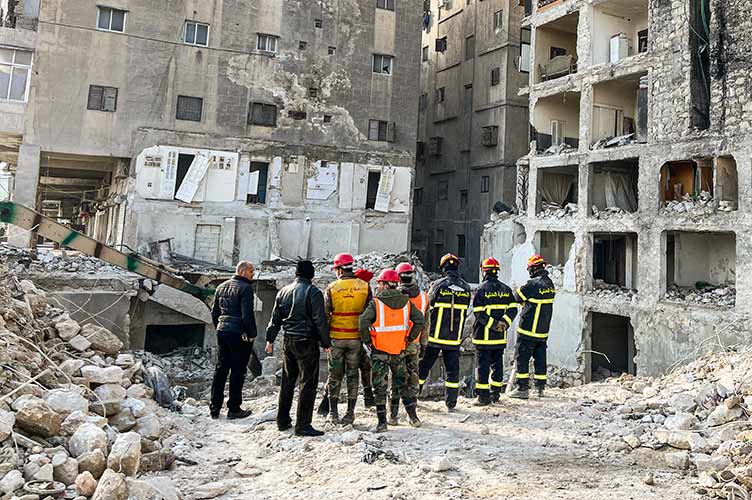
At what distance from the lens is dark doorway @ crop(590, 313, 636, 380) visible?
21.2 m

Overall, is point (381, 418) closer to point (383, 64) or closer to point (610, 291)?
point (610, 291)

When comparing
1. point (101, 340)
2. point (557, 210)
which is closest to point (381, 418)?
point (101, 340)

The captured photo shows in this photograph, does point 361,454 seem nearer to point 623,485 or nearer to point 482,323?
point 623,485

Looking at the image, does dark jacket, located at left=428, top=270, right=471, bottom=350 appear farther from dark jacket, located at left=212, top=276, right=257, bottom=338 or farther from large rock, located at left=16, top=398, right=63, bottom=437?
large rock, located at left=16, top=398, right=63, bottom=437

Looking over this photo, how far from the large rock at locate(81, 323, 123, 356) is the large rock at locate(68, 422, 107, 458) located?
3.63m

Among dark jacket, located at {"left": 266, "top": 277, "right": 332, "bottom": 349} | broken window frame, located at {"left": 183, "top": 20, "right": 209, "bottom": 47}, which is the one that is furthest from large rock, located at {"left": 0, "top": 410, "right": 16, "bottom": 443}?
broken window frame, located at {"left": 183, "top": 20, "right": 209, "bottom": 47}

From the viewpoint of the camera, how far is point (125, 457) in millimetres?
5031

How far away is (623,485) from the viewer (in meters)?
5.68

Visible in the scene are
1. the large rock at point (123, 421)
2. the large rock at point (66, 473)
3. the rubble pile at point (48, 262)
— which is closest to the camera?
the large rock at point (66, 473)

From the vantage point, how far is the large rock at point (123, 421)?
6.20 metres

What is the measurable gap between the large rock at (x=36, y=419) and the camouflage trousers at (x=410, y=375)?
4198mm

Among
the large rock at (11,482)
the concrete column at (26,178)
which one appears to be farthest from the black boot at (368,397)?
the concrete column at (26,178)

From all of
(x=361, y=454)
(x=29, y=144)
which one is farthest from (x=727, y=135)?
(x=29, y=144)

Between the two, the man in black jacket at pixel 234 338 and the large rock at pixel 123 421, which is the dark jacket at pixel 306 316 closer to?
the man in black jacket at pixel 234 338
